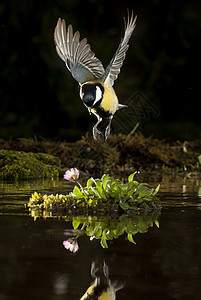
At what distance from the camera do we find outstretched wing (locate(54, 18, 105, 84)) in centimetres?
707

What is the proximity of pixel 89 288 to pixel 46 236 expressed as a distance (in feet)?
5.59

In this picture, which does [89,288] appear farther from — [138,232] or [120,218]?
[120,218]

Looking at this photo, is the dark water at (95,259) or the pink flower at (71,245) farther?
the pink flower at (71,245)

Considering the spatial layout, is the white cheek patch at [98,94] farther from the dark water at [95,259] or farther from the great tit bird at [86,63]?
the dark water at [95,259]

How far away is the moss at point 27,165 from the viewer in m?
11.1

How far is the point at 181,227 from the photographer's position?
219 inches

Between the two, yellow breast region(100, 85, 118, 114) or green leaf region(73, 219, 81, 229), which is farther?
yellow breast region(100, 85, 118, 114)

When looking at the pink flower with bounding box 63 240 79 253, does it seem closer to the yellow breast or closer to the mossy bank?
the yellow breast

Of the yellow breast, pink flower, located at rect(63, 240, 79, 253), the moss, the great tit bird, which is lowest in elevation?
pink flower, located at rect(63, 240, 79, 253)

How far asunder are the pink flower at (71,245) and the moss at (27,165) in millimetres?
6258

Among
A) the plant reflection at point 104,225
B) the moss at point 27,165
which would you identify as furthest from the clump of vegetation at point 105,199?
the moss at point 27,165

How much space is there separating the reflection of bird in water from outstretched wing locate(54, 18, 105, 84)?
3.50 meters

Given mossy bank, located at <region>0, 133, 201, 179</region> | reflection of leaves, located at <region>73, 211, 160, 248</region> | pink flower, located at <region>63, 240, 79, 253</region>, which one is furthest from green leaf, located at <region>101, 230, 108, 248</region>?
mossy bank, located at <region>0, 133, 201, 179</region>

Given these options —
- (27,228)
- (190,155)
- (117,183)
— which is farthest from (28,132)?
(27,228)
